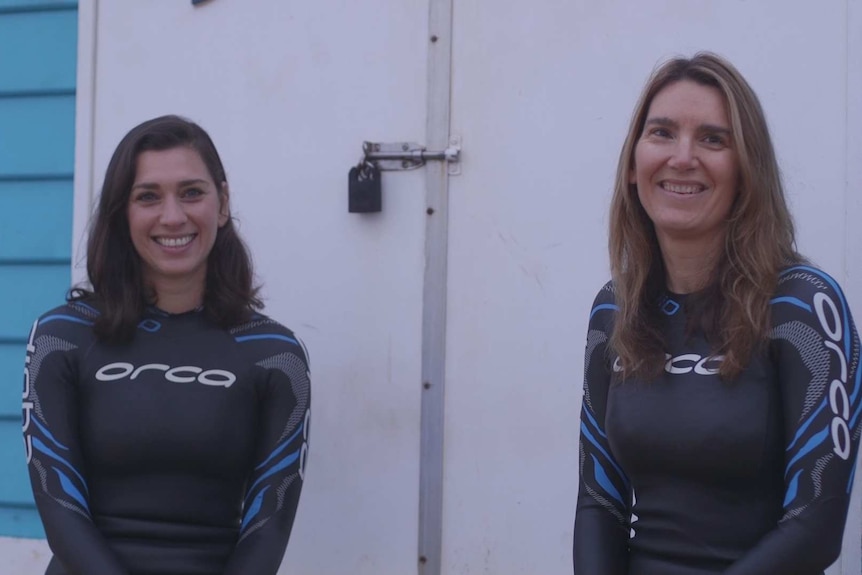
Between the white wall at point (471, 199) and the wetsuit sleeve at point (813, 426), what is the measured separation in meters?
0.80

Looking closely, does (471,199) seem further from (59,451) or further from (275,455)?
(59,451)

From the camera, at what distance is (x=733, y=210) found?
7.88 feet

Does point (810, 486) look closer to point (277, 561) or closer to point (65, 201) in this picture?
point (277, 561)

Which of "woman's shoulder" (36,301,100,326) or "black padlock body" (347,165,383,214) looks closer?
"woman's shoulder" (36,301,100,326)

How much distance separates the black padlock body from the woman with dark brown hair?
0.42 meters

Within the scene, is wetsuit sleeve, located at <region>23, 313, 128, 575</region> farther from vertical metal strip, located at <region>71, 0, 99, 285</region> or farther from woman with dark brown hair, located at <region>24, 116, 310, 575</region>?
vertical metal strip, located at <region>71, 0, 99, 285</region>

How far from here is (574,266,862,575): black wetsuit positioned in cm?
220

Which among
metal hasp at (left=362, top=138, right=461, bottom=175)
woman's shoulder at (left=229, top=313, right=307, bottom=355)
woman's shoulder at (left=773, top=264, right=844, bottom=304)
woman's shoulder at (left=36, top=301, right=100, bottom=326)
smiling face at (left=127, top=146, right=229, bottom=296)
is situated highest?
metal hasp at (left=362, top=138, right=461, bottom=175)

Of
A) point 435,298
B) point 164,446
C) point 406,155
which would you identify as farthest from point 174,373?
point 406,155

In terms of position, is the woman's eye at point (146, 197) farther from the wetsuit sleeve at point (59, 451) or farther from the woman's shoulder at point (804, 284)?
the woman's shoulder at point (804, 284)

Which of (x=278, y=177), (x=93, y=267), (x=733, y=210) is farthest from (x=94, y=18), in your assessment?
(x=733, y=210)

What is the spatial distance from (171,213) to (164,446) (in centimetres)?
55

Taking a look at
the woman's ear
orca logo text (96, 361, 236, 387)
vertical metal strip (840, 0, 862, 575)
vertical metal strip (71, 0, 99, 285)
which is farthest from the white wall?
orca logo text (96, 361, 236, 387)

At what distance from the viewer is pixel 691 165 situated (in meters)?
2.38
